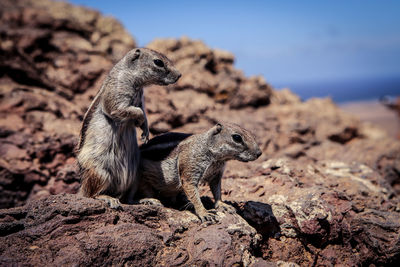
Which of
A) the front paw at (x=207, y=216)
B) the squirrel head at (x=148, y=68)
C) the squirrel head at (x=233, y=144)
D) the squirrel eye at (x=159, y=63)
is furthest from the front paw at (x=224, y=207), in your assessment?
the squirrel eye at (x=159, y=63)

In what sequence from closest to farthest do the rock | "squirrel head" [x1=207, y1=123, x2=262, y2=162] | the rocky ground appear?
the rock
the rocky ground
"squirrel head" [x1=207, y1=123, x2=262, y2=162]

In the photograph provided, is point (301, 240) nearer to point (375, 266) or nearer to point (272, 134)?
point (375, 266)

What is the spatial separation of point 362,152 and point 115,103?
23.9 feet

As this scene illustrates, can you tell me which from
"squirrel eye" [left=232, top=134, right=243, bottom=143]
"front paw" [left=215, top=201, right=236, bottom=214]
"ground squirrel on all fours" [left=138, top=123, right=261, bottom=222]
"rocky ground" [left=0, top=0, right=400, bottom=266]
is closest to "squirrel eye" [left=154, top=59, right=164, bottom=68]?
"ground squirrel on all fours" [left=138, top=123, right=261, bottom=222]

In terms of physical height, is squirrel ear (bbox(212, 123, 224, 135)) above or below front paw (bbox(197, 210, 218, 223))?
above

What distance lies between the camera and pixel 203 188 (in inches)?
242

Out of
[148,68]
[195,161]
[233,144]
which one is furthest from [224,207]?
[148,68]

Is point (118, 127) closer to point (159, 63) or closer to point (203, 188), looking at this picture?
point (159, 63)

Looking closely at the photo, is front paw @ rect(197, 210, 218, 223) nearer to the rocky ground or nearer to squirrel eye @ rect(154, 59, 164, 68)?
the rocky ground

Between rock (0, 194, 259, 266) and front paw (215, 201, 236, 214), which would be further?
front paw (215, 201, 236, 214)

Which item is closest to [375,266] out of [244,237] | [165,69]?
[244,237]

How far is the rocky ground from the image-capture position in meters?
3.76

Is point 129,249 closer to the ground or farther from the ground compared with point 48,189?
farther from the ground

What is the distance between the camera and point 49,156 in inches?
294
